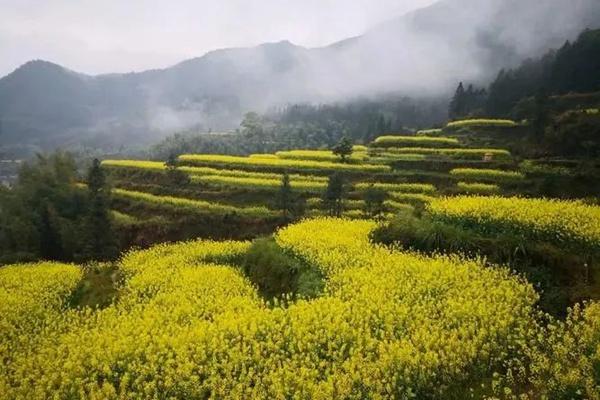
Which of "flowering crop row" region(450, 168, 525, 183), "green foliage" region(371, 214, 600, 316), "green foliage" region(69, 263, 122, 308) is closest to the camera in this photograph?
"green foliage" region(371, 214, 600, 316)

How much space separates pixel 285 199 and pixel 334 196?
3.70 meters

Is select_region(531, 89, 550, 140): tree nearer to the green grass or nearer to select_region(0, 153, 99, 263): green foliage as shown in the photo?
the green grass

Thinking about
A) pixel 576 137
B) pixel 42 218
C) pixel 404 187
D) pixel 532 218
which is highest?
pixel 532 218

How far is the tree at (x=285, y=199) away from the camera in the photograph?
123ft

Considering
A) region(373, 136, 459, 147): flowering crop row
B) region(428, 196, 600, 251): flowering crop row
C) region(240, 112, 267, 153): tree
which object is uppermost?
region(428, 196, 600, 251): flowering crop row

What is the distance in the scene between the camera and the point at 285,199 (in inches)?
1492

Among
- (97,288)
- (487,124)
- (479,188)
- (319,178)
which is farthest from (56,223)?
(487,124)

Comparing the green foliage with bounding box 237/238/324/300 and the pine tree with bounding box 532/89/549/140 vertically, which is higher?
the pine tree with bounding box 532/89/549/140

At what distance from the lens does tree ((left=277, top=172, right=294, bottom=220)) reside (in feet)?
123

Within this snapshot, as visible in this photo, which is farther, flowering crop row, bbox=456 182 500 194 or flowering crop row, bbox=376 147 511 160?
flowering crop row, bbox=376 147 511 160

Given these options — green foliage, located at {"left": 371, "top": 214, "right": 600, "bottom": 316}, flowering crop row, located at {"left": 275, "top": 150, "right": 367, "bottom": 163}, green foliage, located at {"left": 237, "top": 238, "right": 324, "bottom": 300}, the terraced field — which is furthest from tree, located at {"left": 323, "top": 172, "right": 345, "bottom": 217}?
green foliage, located at {"left": 371, "top": 214, "right": 600, "bottom": 316}

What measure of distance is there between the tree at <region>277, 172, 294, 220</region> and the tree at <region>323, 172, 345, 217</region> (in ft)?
8.53

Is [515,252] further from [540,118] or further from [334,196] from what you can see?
[540,118]

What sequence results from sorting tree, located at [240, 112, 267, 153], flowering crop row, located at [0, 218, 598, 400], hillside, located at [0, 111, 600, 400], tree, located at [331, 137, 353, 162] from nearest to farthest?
flowering crop row, located at [0, 218, 598, 400], hillside, located at [0, 111, 600, 400], tree, located at [331, 137, 353, 162], tree, located at [240, 112, 267, 153]
